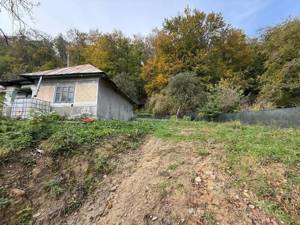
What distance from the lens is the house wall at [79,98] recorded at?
45.1 feet

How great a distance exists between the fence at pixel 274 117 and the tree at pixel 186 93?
12.1 feet

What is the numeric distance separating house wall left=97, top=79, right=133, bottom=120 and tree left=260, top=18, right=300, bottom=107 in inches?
390

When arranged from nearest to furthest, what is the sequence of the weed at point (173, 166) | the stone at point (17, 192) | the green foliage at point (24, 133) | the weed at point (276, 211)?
the weed at point (276, 211) → the stone at point (17, 192) → the weed at point (173, 166) → the green foliage at point (24, 133)

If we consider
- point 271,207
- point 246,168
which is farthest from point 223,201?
point 246,168

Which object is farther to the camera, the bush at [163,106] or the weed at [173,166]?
the bush at [163,106]

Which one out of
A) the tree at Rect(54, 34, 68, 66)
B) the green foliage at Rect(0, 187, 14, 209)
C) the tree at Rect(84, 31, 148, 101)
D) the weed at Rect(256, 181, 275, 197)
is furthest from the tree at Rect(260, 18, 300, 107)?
the tree at Rect(54, 34, 68, 66)

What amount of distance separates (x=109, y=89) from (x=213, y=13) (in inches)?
582

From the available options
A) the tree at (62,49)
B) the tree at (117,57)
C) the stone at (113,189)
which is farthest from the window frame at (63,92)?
the tree at (62,49)

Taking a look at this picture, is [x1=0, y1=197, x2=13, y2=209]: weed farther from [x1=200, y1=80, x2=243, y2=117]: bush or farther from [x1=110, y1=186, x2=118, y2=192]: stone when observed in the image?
[x1=200, y1=80, x2=243, y2=117]: bush

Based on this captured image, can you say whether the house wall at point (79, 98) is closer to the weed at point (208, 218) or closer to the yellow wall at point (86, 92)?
the yellow wall at point (86, 92)

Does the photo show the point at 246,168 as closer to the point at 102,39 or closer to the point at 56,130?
the point at 56,130

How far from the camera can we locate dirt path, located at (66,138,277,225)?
14.0 ft

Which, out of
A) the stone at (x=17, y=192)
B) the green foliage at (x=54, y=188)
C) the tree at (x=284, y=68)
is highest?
the tree at (x=284, y=68)

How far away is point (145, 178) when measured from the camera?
213 inches
